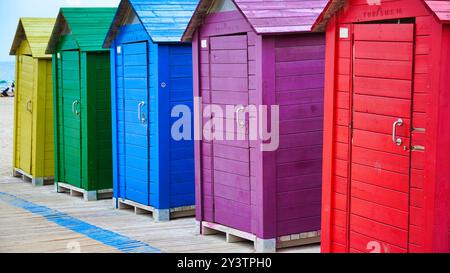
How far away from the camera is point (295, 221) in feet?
24.2

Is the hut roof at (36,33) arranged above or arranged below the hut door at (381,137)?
above

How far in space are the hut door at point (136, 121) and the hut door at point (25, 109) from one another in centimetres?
309

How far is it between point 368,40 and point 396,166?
97 cm

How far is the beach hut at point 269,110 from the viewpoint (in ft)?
23.2

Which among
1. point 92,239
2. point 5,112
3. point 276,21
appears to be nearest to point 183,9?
point 276,21

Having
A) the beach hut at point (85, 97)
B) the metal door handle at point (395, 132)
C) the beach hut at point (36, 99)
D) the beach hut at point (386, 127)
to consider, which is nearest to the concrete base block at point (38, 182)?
the beach hut at point (36, 99)

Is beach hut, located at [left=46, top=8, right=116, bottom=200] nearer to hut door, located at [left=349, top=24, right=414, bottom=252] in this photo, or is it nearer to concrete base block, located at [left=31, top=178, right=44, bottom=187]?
concrete base block, located at [left=31, top=178, right=44, bottom=187]

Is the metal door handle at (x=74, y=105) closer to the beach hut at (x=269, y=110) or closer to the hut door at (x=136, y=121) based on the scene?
the hut door at (x=136, y=121)

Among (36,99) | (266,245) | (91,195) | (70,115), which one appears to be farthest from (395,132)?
(36,99)

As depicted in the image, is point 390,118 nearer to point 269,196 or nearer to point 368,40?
point 368,40

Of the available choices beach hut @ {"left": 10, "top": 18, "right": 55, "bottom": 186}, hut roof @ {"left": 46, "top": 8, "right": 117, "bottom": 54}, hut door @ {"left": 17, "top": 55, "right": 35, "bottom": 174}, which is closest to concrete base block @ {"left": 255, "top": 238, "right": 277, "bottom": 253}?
hut roof @ {"left": 46, "top": 8, "right": 117, "bottom": 54}

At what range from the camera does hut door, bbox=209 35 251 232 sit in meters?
7.36

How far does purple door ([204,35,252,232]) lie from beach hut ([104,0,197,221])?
1.06m

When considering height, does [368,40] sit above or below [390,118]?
above
